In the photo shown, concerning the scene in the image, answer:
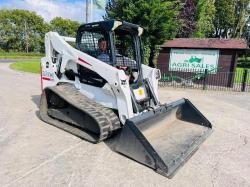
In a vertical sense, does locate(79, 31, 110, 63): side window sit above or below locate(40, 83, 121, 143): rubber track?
above

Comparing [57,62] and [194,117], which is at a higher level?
[57,62]

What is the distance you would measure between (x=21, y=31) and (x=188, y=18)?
50871 mm

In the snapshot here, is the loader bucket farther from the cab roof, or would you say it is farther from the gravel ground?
the cab roof


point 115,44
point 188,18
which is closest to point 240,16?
point 188,18

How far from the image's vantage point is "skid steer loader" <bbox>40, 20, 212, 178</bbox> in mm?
3920

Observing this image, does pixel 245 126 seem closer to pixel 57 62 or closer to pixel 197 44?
pixel 57 62

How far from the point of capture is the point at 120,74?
14.3 feet

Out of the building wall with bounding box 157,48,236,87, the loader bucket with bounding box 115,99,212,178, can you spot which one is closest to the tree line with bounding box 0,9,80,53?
the building wall with bounding box 157,48,236,87

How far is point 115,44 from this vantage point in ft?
16.9

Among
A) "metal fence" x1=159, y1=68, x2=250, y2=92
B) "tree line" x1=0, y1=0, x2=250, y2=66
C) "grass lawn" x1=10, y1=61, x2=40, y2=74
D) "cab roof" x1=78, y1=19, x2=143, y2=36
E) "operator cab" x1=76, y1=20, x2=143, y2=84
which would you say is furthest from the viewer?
"grass lawn" x1=10, y1=61, x2=40, y2=74

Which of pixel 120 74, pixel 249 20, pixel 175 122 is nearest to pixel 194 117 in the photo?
pixel 175 122

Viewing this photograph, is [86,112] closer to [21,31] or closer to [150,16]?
[150,16]

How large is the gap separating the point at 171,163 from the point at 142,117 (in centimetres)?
87

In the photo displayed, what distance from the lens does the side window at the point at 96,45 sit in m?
4.89
